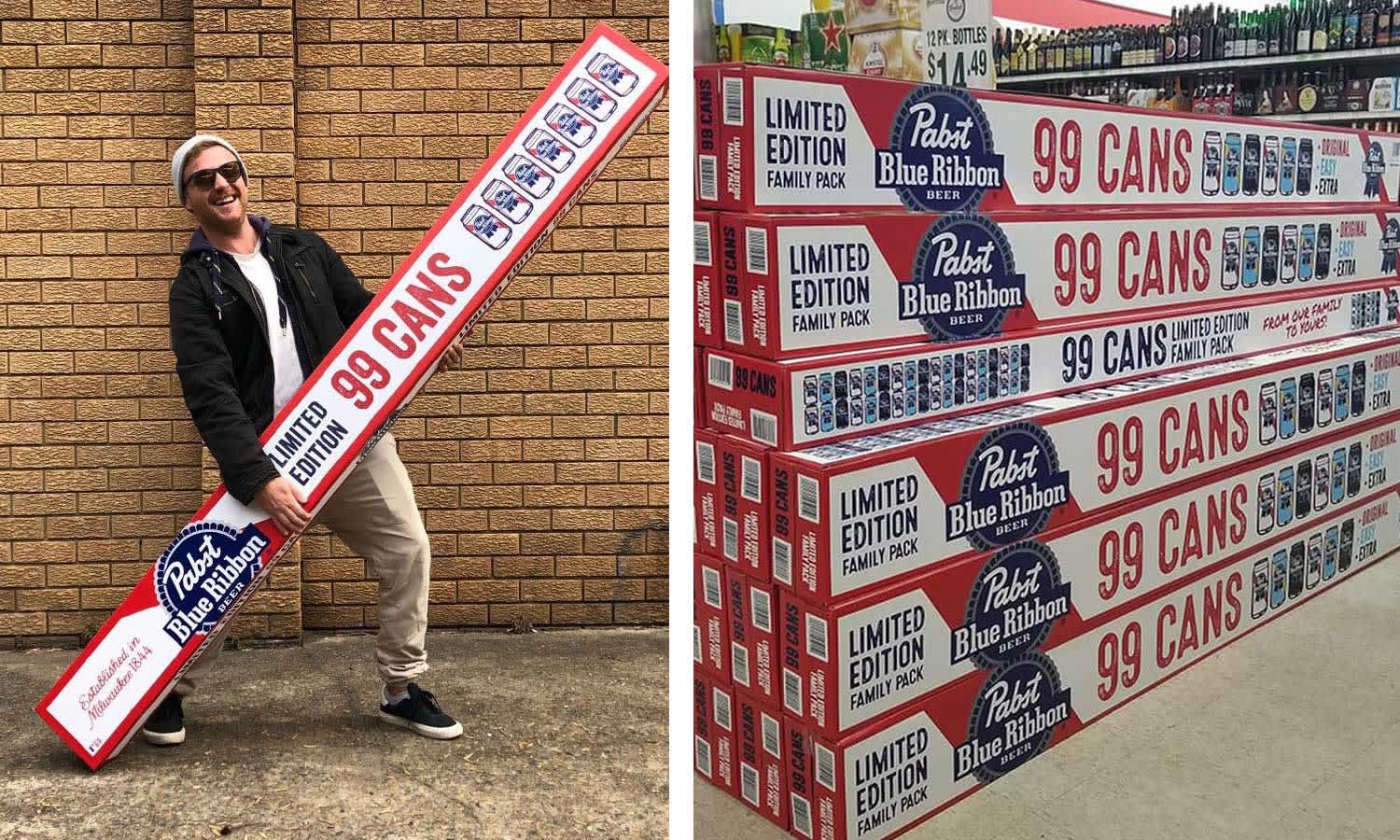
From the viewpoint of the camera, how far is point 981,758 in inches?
75.9

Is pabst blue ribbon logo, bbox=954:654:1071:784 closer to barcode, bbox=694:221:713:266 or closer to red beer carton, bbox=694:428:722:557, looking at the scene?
red beer carton, bbox=694:428:722:557

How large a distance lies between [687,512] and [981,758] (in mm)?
563

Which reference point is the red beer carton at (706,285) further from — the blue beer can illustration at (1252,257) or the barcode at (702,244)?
the blue beer can illustration at (1252,257)

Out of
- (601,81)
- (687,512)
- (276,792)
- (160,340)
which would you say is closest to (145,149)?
(160,340)

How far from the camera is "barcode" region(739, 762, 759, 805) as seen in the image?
6.52 ft

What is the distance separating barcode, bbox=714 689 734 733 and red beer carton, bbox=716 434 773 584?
233 mm

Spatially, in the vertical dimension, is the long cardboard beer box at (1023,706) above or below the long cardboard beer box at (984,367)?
below

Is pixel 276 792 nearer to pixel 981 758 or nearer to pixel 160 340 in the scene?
pixel 160 340

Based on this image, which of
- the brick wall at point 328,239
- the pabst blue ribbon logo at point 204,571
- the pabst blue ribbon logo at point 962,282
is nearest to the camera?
the pabst blue ribbon logo at point 962,282

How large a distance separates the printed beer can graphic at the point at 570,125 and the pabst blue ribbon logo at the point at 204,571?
118 centimetres

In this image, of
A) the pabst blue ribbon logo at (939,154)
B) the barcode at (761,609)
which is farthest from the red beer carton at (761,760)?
the pabst blue ribbon logo at (939,154)

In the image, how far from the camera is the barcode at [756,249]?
169cm

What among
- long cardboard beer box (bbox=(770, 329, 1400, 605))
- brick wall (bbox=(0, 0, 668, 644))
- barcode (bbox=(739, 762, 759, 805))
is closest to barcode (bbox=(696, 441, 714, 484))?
long cardboard beer box (bbox=(770, 329, 1400, 605))

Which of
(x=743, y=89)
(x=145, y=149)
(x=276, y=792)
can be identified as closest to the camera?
(x=743, y=89)
